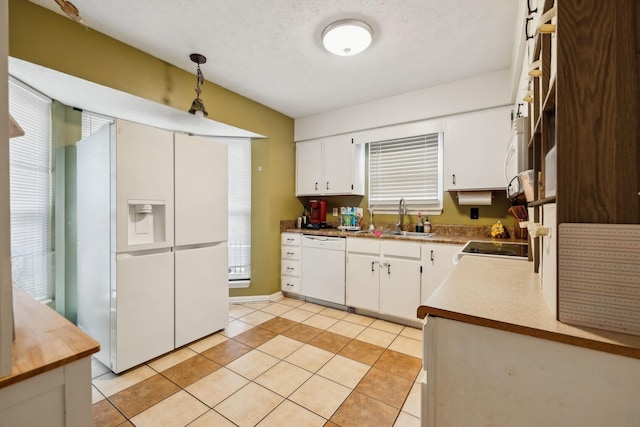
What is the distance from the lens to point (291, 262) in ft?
11.9

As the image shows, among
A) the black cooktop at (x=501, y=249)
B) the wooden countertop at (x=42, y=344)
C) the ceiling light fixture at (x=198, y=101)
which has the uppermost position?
the ceiling light fixture at (x=198, y=101)

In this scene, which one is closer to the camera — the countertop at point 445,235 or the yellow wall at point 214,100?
the yellow wall at point 214,100

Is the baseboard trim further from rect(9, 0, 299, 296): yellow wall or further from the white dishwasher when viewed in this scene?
→ the white dishwasher

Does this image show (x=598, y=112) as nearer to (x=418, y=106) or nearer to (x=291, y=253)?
(x=418, y=106)

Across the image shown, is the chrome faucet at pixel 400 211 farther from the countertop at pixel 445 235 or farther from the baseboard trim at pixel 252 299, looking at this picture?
the baseboard trim at pixel 252 299

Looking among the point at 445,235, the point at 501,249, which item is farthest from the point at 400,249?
the point at 501,249

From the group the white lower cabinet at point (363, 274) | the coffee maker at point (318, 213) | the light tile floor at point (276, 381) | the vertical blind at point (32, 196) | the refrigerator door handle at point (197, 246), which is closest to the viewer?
the light tile floor at point (276, 381)

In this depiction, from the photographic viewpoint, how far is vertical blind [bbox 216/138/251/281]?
3.54m

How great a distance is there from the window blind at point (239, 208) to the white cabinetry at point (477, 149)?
238cm

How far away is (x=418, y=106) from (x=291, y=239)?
2170mm

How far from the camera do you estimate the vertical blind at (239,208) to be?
354cm

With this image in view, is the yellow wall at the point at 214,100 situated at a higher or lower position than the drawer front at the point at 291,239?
higher

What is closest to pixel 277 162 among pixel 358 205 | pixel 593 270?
pixel 358 205

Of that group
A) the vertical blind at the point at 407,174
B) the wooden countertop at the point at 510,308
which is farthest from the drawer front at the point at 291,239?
the wooden countertop at the point at 510,308
